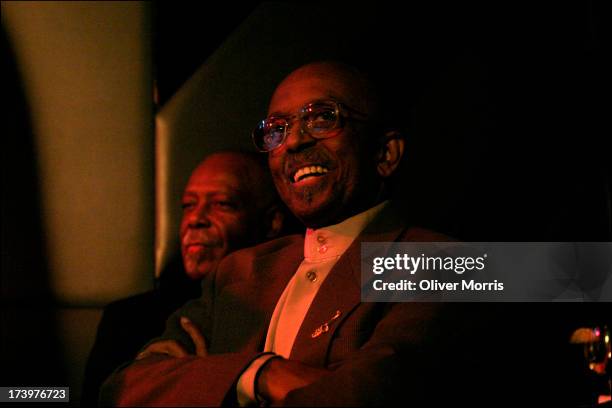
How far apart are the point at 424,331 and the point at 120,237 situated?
4.97 feet

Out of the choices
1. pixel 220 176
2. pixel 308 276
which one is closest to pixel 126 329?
pixel 220 176

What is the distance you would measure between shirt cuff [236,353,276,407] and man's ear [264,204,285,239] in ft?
3.08

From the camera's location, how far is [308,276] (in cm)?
119

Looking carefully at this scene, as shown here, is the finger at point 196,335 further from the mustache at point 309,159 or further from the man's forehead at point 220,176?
the man's forehead at point 220,176

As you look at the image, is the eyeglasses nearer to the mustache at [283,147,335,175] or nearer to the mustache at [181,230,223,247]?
the mustache at [283,147,335,175]

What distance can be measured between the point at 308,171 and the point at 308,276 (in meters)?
0.19

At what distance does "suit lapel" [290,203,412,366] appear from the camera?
106 cm

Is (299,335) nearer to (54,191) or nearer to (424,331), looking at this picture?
(424,331)

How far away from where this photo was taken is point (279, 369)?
99 centimetres

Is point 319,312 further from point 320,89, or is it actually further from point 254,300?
point 320,89

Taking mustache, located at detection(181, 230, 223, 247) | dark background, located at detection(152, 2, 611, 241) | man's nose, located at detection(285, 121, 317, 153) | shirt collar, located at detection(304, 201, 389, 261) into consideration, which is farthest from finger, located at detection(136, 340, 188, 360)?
dark background, located at detection(152, 2, 611, 241)

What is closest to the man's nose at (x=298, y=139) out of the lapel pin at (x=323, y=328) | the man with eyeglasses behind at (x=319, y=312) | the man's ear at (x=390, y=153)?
the man with eyeglasses behind at (x=319, y=312)

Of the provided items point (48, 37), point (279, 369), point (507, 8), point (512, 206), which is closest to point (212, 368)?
point (279, 369)

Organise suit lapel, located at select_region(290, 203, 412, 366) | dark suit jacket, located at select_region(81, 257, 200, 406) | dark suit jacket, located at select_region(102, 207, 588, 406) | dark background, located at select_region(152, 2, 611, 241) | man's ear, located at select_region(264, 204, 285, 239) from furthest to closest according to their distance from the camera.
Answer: man's ear, located at select_region(264, 204, 285, 239) < dark background, located at select_region(152, 2, 611, 241) < dark suit jacket, located at select_region(81, 257, 200, 406) < suit lapel, located at select_region(290, 203, 412, 366) < dark suit jacket, located at select_region(102, 207, 588, 406)
